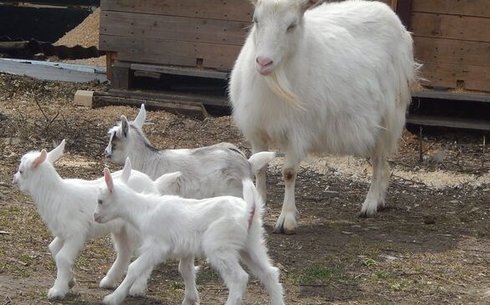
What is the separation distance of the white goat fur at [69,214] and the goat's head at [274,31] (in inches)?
70.6

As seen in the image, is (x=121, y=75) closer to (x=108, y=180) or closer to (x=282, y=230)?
(x=282, y=230)

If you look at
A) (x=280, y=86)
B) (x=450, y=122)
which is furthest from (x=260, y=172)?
(x=450, y=122)

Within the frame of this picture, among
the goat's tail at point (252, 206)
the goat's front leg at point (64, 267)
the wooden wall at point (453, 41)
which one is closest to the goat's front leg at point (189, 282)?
the goat's tail at point (252, 206)

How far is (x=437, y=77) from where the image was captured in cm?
1169

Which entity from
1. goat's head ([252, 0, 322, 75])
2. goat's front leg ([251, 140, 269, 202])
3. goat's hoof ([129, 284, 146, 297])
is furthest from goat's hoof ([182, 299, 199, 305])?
goat's front leg ([251, 140, 269, 202])

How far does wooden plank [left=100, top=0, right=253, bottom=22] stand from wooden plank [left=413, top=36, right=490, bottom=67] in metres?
1.95

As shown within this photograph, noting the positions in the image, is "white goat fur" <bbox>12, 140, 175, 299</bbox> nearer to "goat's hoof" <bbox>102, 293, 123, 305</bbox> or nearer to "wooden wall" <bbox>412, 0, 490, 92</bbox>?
"goat's hoof" <bbox>102, 293, 123, 305</bbox>

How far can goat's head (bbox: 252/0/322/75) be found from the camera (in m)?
7.28

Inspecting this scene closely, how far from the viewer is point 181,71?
1219 cm

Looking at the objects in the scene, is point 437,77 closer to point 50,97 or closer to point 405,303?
point 50,97

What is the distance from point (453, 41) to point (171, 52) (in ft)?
10.5

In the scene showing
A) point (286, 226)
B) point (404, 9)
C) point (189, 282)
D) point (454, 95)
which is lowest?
point (286, 226)

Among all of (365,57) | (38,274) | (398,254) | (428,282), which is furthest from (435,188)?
(38,274)

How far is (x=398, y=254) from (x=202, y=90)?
20.4ft
